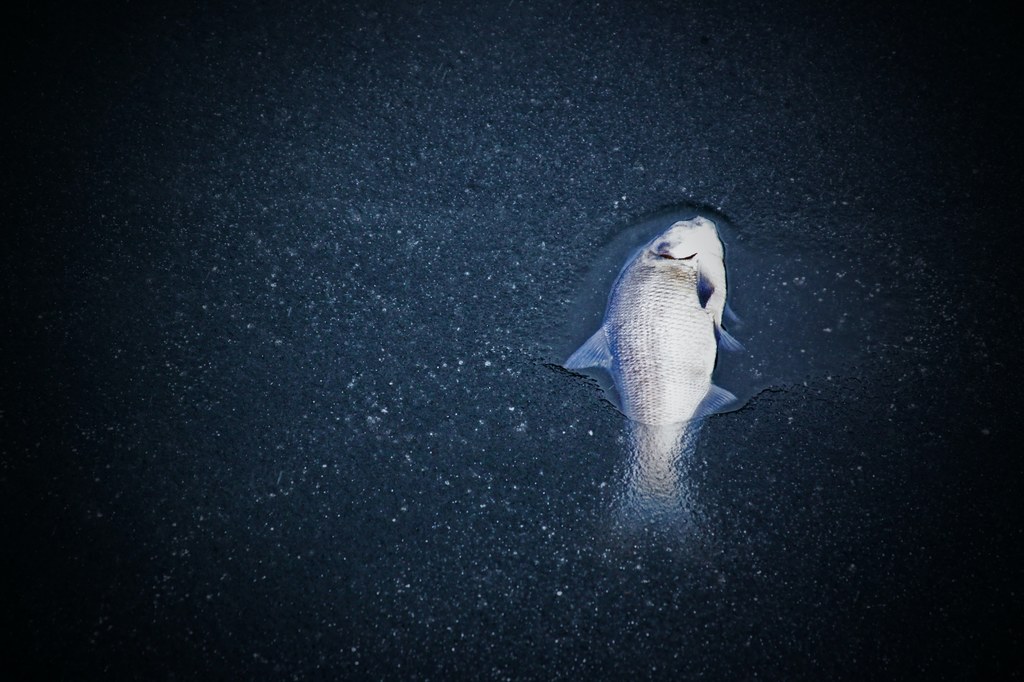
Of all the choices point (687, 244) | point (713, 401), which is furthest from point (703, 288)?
point (713, 401)

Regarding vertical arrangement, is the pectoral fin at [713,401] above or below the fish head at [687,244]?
below

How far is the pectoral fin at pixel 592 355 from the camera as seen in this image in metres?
2.01

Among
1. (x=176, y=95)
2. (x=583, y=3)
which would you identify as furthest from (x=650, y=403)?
(x=176, y=95)

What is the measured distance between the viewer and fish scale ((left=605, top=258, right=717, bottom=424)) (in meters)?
1.85

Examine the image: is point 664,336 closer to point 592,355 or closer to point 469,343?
point 592,355

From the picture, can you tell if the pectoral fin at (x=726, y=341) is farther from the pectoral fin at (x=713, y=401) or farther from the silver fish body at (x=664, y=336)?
the pectoral fin at (x=713, y=401)

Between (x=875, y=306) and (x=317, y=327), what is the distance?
2312 millimetres

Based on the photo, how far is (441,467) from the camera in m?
2.13

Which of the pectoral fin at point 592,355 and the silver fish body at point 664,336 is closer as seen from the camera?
the silver fish body at point 664,336

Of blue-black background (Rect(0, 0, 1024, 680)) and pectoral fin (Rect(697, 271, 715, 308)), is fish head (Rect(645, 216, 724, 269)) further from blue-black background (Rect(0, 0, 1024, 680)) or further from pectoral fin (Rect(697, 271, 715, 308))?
blue-black background (Rect(0, 0, 1024, 680))

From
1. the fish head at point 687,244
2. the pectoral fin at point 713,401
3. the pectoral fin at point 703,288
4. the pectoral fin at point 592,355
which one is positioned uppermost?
the fish head at point 687,244

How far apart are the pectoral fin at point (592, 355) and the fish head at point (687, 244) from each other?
14.5 inches

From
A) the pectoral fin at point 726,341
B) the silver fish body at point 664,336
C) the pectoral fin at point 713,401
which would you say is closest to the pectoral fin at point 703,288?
the silver fish body at point 664,336

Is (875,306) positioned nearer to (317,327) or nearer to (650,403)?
(650,403)
